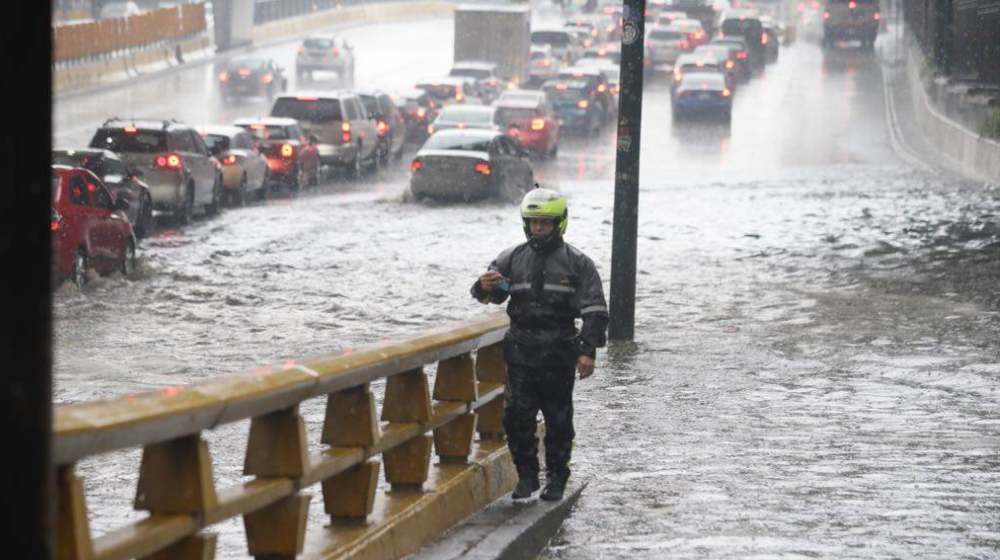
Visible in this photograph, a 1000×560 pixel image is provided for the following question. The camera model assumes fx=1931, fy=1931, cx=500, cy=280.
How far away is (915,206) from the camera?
31422 millimetres

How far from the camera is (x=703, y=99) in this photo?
56.1 metres

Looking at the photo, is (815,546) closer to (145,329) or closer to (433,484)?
(433,484)

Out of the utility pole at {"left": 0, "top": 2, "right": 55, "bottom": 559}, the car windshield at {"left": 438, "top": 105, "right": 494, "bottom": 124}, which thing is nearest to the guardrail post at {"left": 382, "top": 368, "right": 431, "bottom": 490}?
the utility pole at {"left": 0, "top": 2, "right": 55, "bottom": 559}

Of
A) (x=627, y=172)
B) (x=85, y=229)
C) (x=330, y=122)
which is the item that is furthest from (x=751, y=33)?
(x=627, y=172)

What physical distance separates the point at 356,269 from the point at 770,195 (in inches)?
520

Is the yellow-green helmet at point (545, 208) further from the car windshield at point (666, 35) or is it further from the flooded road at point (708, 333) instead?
the car windshield at point (666, 35)

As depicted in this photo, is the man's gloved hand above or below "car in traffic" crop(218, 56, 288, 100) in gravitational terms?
above

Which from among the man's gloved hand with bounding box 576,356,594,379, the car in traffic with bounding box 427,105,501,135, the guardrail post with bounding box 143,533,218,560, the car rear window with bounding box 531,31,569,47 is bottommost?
the car in traffic with bounding box 427,105,501,135

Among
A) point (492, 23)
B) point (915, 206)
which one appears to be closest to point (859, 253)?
point (915, 206)

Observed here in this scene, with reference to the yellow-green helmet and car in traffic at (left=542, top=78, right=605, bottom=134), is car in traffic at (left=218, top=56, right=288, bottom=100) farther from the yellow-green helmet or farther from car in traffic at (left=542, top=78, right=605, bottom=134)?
the yellow-green helmet

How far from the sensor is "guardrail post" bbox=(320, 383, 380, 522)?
711cm

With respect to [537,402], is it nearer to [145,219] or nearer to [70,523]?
[70,523]

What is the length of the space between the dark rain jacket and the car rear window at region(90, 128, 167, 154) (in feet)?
68.4

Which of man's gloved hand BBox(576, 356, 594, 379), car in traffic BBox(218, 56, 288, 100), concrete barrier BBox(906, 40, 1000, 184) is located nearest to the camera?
man's gloved hand BBox(576, 356, 594, 379)
